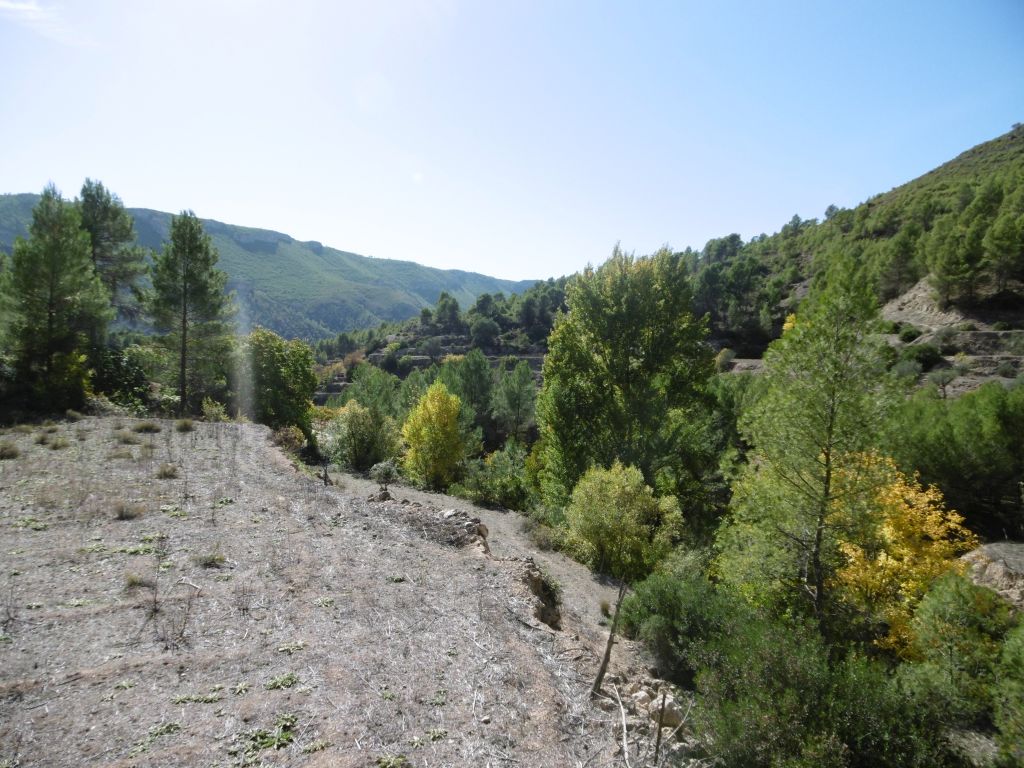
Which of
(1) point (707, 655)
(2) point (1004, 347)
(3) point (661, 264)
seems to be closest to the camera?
(1) point (707, 655)

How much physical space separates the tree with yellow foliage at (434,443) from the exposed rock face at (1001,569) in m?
19.9

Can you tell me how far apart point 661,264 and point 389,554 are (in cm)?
1440

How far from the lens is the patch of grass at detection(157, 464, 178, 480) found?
1181 centimetres

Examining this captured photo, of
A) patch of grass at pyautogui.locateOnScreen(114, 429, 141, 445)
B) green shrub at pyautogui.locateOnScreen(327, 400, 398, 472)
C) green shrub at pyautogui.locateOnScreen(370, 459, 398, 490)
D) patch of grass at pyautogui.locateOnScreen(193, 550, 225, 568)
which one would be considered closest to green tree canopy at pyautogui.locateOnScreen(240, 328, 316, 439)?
green shrub at pyautogui.locateOnScreen(327, 400, 398, 472)

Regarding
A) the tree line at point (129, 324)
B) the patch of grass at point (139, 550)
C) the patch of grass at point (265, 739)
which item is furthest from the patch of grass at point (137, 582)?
the tree line at point (129, 324)

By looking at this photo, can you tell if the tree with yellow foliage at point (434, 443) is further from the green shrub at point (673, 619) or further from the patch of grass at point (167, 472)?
the green shrub at point (673, 619)

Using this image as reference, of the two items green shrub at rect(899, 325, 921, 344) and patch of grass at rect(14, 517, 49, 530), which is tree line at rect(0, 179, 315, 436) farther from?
green shrub at rect(899, 325, 921, 344)

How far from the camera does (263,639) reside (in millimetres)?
5988

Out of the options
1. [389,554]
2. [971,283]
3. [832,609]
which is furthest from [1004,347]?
[389,554]

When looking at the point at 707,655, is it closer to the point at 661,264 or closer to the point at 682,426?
the point at 682,426

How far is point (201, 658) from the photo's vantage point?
5457mm

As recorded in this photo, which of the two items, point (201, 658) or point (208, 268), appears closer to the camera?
point (201, 658)

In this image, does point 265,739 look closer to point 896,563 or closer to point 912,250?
point 896,563

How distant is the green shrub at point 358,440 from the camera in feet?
79.9
